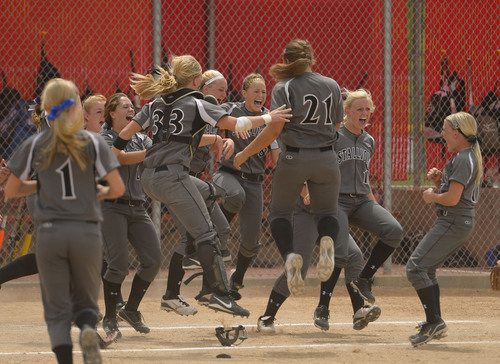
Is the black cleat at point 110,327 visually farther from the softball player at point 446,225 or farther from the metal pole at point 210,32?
the metal pole at point 210,32

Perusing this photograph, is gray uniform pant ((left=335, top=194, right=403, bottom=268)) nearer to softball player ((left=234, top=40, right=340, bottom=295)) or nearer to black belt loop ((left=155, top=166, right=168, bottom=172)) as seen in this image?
softball player ((left=234, top=40, right=340, bottom=295))

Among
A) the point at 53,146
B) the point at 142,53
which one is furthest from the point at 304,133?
the point at 142,53

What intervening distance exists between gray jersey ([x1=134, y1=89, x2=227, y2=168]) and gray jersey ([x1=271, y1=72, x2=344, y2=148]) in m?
0.52

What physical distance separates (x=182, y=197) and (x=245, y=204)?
1971 millimetres

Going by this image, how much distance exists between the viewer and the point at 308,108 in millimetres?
6828

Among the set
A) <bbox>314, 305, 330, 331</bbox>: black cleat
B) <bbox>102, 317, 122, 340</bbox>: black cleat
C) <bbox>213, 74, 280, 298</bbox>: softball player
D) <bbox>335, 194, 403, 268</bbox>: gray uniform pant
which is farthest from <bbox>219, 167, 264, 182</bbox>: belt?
<bbox>102, 317, 122, 340</bbox>: black cleat

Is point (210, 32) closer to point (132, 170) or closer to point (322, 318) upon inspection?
point (132, 170)

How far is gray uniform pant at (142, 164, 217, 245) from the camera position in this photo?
6.75 m

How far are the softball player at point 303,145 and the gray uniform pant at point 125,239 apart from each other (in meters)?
1.01

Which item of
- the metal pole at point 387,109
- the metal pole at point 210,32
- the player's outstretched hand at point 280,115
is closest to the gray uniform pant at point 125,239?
the player's outstretched hand at point 280,115

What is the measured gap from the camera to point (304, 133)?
22.5 feet

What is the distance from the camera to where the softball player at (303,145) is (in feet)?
22.4

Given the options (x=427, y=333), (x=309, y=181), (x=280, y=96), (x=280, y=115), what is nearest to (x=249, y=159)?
(x=309, y=181)

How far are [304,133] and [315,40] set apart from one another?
6.83 meters
